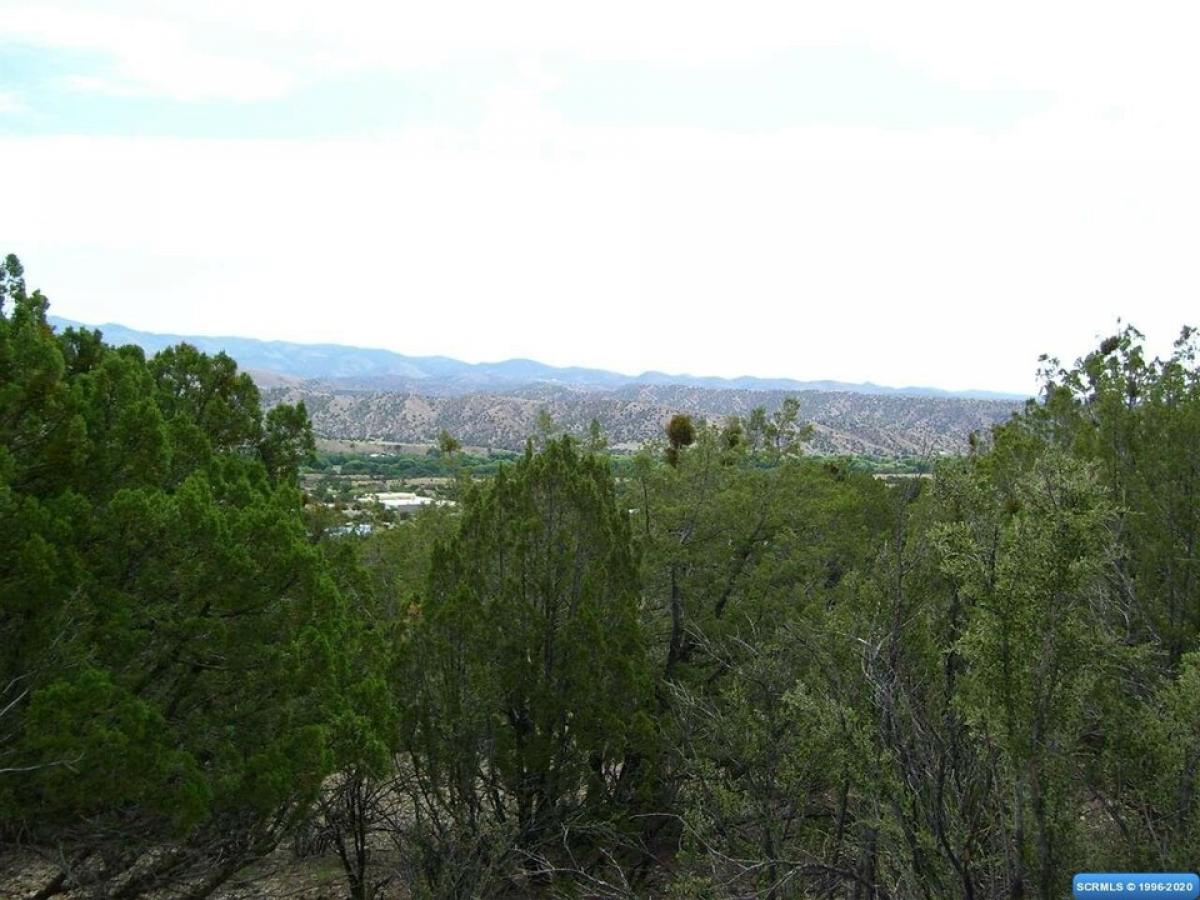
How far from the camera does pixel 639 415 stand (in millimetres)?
126562

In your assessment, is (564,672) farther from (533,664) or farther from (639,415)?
(639,415)

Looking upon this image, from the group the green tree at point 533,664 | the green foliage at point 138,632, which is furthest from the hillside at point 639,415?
the green foliage at point 138,632

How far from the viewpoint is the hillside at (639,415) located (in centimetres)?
11281

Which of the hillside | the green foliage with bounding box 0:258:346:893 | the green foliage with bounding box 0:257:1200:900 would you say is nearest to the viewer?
the green foliage with bounding box 0:257:1200:900

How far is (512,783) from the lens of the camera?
1098 cm

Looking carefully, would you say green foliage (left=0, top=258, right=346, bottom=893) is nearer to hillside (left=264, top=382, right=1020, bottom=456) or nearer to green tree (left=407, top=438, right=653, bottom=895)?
green tree (left=407, top=438, right=653, bottom=895)

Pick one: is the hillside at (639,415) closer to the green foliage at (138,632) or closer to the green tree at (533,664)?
the green tree at (533,664)

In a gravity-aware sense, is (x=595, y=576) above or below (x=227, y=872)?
above

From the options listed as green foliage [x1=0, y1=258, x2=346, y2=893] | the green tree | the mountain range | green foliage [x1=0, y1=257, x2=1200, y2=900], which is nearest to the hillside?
the mountain range

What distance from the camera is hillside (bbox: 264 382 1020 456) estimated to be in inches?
4441

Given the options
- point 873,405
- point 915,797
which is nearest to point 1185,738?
point 915,797

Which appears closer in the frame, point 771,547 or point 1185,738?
point 1185,738

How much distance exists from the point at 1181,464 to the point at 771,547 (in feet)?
19.4

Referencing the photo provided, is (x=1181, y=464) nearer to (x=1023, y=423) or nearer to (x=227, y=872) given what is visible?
(x=1023, y=423)
